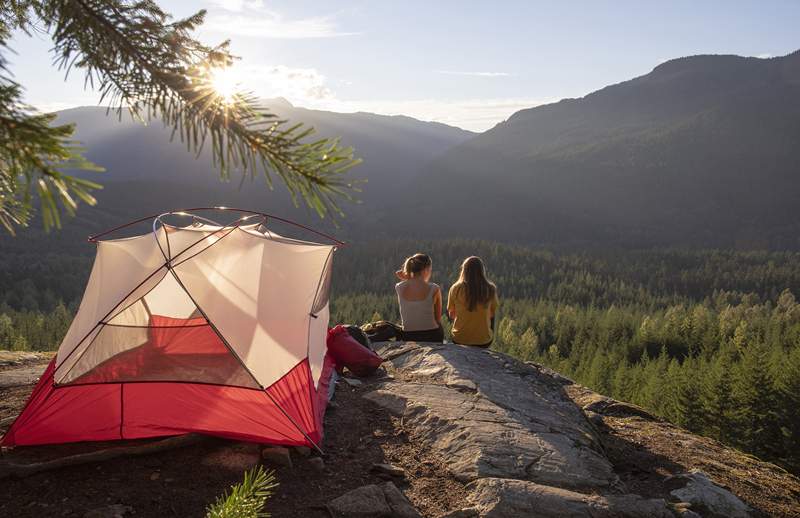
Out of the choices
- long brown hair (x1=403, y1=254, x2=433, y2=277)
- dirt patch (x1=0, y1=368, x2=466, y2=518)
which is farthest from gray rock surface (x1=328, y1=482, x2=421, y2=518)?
long brown hair (x1=403, y1=254, x2=433, y2=277)

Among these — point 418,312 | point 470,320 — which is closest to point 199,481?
point 418,312

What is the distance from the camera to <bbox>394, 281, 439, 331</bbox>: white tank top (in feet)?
31.2

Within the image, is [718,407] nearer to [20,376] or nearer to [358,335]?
[358,335]

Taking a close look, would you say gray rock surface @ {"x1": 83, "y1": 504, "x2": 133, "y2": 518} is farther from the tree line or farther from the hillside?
the tree line

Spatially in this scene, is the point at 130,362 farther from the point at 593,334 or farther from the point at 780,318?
the point at 780,318

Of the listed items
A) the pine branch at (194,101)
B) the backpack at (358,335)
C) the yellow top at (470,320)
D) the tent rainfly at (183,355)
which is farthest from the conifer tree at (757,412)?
the pine branch at (194,101)

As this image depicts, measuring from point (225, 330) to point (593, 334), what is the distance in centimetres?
5627

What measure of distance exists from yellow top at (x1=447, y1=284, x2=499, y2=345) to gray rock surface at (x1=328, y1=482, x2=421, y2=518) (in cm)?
472

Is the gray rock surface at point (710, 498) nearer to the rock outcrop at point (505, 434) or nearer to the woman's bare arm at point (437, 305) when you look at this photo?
the rock outcrop at point (505, 434)

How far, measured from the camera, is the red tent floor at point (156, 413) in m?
5.27

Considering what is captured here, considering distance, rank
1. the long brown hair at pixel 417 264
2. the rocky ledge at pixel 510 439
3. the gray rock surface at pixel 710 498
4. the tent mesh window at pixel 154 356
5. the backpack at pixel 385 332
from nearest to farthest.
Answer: the rocky ledge at pixel 510 439
the gray rock surface at pixel 710 498
the tent mesh window at pixel 154 356
the long brown hair at pixel 417 264
the backpack at pixel 385 332

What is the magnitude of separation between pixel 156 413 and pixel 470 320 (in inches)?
216

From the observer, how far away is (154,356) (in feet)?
19.0

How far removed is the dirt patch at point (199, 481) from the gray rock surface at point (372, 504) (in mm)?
134
